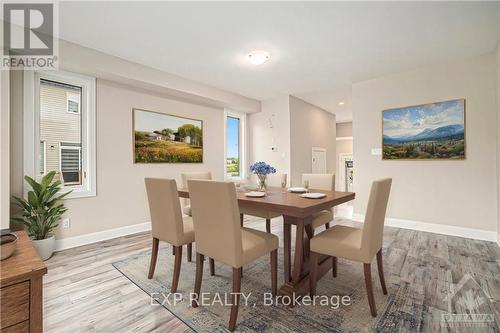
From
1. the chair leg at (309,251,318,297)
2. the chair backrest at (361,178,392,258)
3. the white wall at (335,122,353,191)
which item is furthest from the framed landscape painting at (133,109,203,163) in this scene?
the white wall at (335,122,353,191)

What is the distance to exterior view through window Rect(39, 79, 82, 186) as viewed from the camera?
9.68 feet

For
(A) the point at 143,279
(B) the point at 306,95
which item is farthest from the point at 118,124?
(B) the point at 306,95

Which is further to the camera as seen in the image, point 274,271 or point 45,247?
point 45,247

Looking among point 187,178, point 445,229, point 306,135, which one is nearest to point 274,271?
point 187,178

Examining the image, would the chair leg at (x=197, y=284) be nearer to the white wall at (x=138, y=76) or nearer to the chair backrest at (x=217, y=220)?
the chair backrest at (x=217, y=220)

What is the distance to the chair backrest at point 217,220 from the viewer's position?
61.3 inches

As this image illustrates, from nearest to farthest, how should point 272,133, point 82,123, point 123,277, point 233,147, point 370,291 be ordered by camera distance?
1. point 370,291
2. point 123,277
3. point 82,123
4. point 272,133
5. point 233,147

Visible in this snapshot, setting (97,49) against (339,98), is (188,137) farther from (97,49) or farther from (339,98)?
(339,98)

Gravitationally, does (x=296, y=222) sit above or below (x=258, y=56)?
below

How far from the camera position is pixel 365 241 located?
5.43ft

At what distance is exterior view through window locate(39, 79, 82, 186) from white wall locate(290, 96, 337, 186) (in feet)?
12.5

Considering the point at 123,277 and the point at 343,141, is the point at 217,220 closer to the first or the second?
the point at 123,277

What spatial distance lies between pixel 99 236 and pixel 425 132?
16.8 feet

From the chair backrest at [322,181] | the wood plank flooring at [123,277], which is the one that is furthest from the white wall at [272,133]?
the wood plank flooring at [123,277]
